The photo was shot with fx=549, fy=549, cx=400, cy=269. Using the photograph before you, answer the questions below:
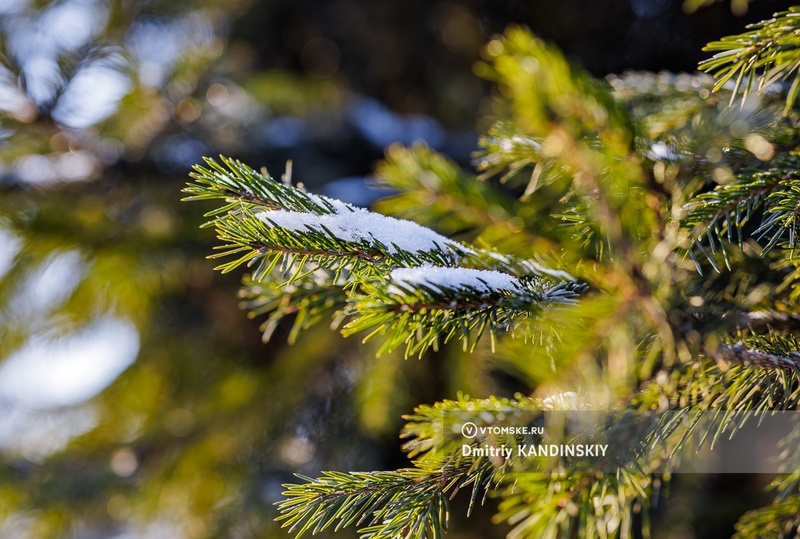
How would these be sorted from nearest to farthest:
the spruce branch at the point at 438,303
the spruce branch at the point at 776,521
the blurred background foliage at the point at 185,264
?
the spruce branch at the point at 438,303, the spruce branch at the point at 776,521, the blurred background foliage at the point at 185,264

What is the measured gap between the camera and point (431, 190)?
687mm

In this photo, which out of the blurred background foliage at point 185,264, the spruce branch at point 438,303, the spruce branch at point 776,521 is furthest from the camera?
the blurred background foliage at point 185,264

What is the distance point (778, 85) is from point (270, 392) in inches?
40.9

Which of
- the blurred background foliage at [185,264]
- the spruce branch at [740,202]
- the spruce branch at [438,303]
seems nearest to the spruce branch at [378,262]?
the spruce branch at [438,303]

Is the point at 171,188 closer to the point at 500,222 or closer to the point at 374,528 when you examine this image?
the point at 500,222

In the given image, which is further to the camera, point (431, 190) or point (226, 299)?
point (226, 299)

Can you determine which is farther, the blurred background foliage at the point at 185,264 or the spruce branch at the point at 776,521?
the blurred background foliage at the point at 185,264

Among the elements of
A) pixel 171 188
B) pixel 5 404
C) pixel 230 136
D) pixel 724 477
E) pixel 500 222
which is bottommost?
pixel 724 477

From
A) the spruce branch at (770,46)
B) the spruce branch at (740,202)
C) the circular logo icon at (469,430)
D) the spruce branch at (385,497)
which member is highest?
the spruce branch at (770,46)

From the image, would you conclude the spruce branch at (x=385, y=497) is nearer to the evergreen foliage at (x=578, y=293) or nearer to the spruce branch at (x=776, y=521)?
the evergreen foliage at (x=578, y=293)

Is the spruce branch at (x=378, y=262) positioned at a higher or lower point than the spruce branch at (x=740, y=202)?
lower

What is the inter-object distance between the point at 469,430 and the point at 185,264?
0.98 meters

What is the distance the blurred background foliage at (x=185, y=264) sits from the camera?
3.52ft

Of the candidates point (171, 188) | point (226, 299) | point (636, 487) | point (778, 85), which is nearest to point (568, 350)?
point (636, 487)
